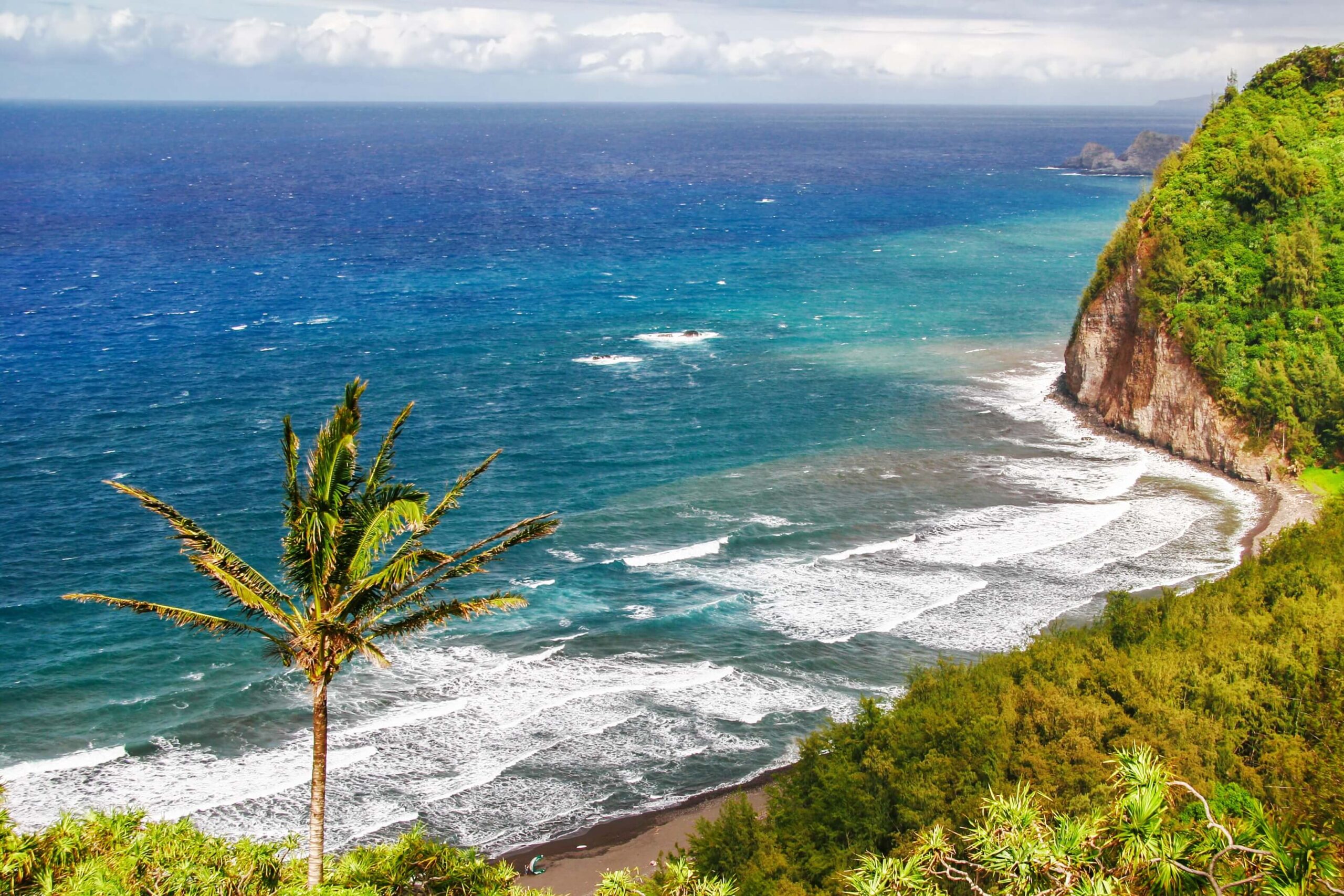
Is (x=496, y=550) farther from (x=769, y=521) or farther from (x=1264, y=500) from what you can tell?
(x=1264, y=500)

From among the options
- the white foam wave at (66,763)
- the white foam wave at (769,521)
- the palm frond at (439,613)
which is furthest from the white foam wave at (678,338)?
the palm frond at (439,613)

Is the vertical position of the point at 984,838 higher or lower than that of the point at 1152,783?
lower

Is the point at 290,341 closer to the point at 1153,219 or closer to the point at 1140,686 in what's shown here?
the point at 1153,219

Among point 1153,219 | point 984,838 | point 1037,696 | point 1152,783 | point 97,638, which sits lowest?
point 97,638

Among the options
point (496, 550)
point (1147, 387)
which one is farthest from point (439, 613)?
point (1147, 387)

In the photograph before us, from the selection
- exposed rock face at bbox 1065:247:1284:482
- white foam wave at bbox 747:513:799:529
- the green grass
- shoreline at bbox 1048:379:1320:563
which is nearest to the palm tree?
white foam wave at bbox 747:513:799:529

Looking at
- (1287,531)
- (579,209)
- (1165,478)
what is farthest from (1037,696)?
(579,209)
